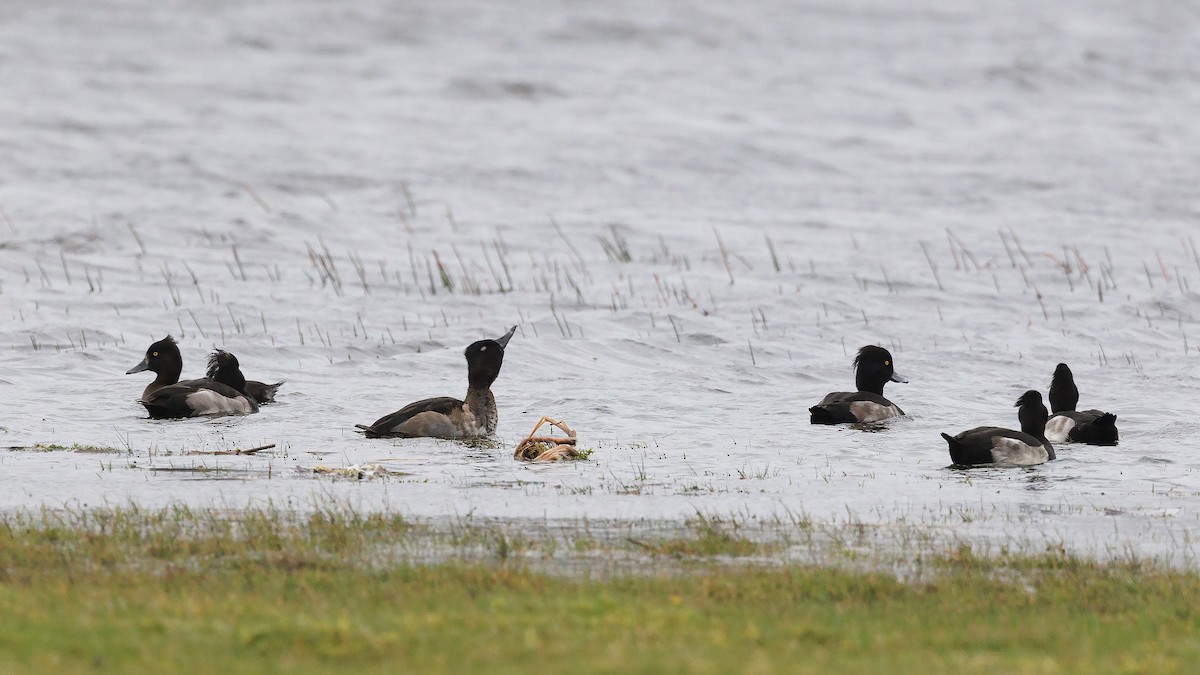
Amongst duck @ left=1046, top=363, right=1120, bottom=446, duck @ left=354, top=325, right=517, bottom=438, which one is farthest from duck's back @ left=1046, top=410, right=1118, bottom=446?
duck @ left=354, top=325, right=517, bottom=438

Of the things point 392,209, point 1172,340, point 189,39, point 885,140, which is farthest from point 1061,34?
point 1172,340

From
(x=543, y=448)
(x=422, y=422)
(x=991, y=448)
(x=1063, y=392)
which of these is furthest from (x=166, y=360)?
(x=1063, y=392)

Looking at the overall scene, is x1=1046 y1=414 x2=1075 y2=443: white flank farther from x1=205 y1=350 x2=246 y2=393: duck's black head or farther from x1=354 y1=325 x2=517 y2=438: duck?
x1=205 y1=350 x2=246 y2=393: duck's black head

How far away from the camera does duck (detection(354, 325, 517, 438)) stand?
1773 centimetres

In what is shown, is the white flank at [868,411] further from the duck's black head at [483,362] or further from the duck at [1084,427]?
the duck's black head at [483,362]

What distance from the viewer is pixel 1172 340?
27.8m

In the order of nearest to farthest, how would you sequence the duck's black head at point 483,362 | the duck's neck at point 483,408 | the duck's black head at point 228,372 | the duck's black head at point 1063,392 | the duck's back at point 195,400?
the duck's neck at point 483,408 < the duck's black head at point 483,362 < the duck's back at point 195,400 < the duck's black head at point 1063,392 < the duck's black head at point 228,372

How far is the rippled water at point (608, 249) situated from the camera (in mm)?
15156

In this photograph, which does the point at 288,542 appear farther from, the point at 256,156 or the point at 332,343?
the point at 256,156

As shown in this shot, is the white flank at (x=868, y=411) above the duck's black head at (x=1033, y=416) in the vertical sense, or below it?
below

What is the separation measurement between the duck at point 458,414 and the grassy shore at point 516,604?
5.91 metres

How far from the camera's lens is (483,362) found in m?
19.0

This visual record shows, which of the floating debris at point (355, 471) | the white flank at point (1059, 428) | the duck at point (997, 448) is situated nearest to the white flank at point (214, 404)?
the floating debris at point (355, 471)

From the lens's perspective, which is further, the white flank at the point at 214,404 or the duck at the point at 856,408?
the white flank at the point at 214,404
